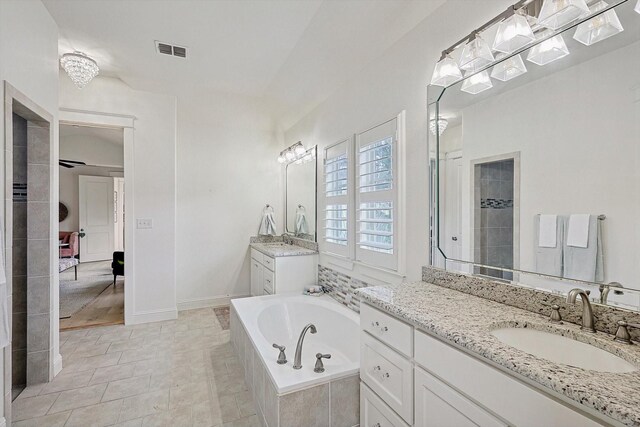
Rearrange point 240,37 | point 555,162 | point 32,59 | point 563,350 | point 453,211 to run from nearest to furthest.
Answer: point 563,350 < point 555,162 < point 453,211 < point 32,59 < point 240,37

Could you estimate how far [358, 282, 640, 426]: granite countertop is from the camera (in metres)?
0.70

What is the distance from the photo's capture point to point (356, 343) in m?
2.41

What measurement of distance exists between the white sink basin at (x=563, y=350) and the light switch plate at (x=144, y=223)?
3.64 m

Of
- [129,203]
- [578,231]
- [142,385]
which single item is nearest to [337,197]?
[578,231]

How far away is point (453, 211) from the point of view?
1.80 m

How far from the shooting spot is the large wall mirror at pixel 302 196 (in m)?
3.59

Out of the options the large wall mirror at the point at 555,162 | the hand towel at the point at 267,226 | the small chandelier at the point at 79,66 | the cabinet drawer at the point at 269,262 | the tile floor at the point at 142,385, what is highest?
the small chandelier at the point at 79,66

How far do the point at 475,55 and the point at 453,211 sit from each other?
2.74ft

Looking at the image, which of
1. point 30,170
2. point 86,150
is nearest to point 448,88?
point 30,170

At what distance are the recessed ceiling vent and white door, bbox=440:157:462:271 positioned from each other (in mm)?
2667

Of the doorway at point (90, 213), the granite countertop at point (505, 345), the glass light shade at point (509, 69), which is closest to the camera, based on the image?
the granite countertop at point (505, 345)

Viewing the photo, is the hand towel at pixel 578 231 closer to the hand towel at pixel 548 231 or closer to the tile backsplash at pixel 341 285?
the hand towel at pixel 548 231

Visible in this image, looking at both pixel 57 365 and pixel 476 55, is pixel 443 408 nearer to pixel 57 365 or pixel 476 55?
pixel 476 55

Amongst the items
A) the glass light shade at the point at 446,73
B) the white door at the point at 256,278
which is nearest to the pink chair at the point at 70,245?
the white door at the point at 256,278
